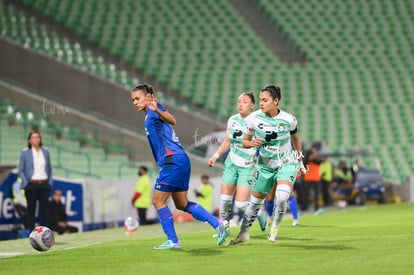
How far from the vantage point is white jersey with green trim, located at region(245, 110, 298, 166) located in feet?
44.2

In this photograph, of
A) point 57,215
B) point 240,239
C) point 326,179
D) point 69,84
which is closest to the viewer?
point 240,239

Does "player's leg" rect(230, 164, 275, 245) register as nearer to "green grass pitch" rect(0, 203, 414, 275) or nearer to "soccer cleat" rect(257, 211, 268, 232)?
"green grass pitch" rect(0, 203, 414, 275)

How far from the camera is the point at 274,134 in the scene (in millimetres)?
13484

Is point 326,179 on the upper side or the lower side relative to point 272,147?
upper

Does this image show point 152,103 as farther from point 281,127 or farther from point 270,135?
point 281,127

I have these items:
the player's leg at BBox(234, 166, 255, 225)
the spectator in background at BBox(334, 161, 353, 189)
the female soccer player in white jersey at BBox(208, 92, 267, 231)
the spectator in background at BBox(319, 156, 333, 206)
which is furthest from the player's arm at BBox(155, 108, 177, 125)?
the spectator in background at BBox(334, 161, 353, 189)

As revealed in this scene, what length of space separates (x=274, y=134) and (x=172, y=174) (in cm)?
155

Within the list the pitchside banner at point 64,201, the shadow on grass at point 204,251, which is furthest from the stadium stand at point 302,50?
the shadow on grass at point 204,251

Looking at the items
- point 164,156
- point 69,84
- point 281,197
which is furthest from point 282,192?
point 69,84

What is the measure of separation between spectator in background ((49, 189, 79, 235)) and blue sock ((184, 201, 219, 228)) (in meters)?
9.14

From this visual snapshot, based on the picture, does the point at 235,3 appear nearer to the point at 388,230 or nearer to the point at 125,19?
the point at 125,19

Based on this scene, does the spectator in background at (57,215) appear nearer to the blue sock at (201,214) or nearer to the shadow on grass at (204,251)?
the shadow on grass at (204,251)

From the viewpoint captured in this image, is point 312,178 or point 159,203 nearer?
point 159,203

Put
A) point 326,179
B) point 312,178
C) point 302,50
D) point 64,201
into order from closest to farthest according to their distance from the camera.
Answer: point 64,201 → point 312,178 → point 326,179 → point 302,50
